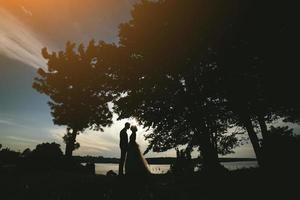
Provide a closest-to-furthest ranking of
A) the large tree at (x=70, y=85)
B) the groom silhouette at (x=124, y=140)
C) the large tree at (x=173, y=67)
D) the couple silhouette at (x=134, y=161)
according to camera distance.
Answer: the couple silhouette at (x=134, y=161), the groom silhouette at (x=124, y=140), the large tree at (x=173, y=67), the large tree at (x=70, y=85)

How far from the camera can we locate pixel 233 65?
510 inches

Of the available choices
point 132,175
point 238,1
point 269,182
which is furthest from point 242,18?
point 132,175

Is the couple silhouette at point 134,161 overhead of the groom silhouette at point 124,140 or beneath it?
beneath

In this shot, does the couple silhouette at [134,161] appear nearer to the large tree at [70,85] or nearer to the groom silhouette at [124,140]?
the groom silhouette at [124,140]

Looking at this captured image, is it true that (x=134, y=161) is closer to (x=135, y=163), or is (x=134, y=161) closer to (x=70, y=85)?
(x=135, y=163)

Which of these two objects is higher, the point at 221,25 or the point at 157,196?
the point at 221,25

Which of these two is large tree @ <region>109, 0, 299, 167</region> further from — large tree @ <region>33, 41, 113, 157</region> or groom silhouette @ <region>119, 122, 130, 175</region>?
large tree @ <region>33, 41, 113, 157</region>

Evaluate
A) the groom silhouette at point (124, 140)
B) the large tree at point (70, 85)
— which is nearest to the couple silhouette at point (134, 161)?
the groom silhouette at point (124, 140)

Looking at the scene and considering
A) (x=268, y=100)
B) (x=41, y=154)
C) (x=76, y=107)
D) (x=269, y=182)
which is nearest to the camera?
(x=269, y=182)

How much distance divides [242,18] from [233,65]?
248 cm

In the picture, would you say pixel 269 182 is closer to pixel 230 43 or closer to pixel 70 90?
pixel 230 43

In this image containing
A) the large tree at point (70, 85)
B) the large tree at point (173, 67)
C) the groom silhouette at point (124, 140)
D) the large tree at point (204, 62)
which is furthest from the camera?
the large tree at point (70, 85)

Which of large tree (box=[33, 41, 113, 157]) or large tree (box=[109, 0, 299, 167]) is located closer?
large tree (box=[109, 0, 299, 167])

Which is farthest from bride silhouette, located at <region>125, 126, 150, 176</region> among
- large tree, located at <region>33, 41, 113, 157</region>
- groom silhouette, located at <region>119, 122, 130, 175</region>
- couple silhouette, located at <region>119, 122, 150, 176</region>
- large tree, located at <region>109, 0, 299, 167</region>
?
large tree, located at <region>33, 41, 113, 157</region>
